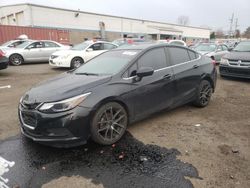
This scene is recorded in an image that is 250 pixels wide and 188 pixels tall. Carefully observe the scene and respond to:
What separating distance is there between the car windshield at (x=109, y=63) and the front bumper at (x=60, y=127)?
1.08 m

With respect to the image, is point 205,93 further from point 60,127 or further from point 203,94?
point 60,127

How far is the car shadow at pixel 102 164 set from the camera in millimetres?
2896

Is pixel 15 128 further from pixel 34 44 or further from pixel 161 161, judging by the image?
pixel 34 44

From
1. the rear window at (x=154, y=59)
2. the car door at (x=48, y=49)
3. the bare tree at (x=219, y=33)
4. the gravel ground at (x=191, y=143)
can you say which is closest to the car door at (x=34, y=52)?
the car door at (x=48, y=49)

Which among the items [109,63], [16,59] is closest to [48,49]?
[16,59]

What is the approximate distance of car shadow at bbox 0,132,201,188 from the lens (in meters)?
→ 2.90

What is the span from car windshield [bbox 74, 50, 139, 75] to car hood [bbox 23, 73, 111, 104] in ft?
1.05

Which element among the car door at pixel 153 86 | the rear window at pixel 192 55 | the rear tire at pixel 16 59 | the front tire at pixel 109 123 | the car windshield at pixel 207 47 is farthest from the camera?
the car windshield at pixel 207 47

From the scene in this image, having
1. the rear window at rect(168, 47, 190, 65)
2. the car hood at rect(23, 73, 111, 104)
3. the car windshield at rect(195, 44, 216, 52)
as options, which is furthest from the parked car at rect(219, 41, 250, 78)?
the car hood at rect(23, 73, 111, 104)

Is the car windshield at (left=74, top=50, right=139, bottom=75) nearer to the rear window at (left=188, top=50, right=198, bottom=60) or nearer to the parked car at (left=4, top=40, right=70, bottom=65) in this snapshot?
the rear window at (left=188, top=50, right=198, bottom=60)

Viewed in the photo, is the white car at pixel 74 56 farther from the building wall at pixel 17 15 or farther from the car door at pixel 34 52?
the building wall at pixel 17 15

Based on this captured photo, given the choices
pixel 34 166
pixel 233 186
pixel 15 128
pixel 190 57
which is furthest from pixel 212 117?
pixel 15 128

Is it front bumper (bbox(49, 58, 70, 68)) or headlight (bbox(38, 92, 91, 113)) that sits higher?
headlight (bbox(38, 92, 91, 113))

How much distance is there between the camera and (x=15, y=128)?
4.46 meters
